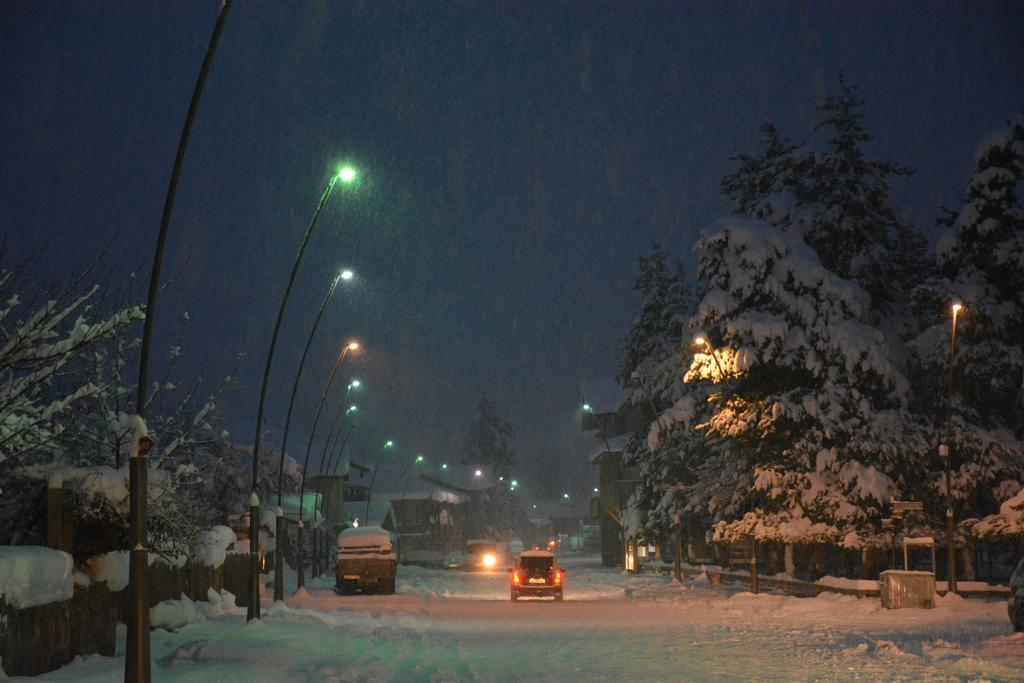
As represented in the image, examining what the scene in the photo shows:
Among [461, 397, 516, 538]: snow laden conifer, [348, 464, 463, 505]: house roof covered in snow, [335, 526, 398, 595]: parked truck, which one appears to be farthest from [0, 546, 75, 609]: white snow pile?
[461, 397, 516, 538]: snow laden conifer

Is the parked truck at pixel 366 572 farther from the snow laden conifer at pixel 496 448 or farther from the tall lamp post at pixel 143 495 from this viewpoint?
the snow laden conifer at pixel 496 448

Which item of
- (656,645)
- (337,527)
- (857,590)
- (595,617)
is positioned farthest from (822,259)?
(337,527)

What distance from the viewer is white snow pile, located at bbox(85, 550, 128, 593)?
62.8 ft

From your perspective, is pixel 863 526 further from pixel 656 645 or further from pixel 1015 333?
pixel 656 645

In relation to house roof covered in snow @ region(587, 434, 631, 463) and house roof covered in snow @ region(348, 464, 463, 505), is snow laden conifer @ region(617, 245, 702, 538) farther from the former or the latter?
house roof covered in snow @ region(348, 464, 463, 505)

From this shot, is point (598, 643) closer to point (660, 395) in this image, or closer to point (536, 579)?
point (536, 579)

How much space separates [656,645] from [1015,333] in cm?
2319

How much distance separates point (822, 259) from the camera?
44.2 metres

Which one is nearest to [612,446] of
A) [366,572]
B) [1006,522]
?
[366,572]

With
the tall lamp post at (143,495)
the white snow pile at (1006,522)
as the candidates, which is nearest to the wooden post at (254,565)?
the tall lamp post at (143,495)

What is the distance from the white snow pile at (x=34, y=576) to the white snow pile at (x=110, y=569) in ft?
7.71

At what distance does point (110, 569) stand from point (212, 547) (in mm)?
12876

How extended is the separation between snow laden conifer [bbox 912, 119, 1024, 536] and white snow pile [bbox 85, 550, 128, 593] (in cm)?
2716

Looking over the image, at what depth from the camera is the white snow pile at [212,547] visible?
3132 cm
